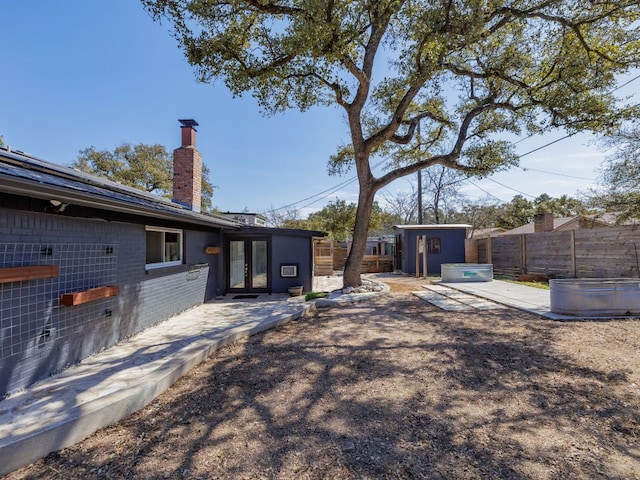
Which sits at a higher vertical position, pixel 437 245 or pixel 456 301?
pixel 437 245

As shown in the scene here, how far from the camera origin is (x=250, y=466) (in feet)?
6.78

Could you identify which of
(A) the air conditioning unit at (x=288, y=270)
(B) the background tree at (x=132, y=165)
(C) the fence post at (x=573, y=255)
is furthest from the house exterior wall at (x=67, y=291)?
(B) the background tree at (x=132, y=165)

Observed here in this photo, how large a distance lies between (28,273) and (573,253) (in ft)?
45.1

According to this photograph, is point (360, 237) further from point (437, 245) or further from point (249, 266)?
point (437, 245)

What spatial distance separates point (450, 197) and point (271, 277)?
2330cm

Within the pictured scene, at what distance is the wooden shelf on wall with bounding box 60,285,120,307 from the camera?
3.44 meters

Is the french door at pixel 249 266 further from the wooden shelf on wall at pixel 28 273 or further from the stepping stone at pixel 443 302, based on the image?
the wooden shelf on wall at pixel 28 273

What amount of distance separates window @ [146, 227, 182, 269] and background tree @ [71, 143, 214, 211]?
741 inches

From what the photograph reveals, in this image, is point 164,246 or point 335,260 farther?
point 335,260

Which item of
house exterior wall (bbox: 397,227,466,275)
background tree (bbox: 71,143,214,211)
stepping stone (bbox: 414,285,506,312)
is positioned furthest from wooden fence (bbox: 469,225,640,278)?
background tree (bbox: 71,143,214,211)

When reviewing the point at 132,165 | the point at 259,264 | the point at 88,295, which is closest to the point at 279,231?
the point at 259,264

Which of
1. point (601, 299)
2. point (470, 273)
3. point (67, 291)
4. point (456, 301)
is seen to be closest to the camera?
point (67, 291)

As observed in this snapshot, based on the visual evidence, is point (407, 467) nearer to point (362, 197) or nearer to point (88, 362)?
point (88, 362)

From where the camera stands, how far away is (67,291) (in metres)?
3.62
